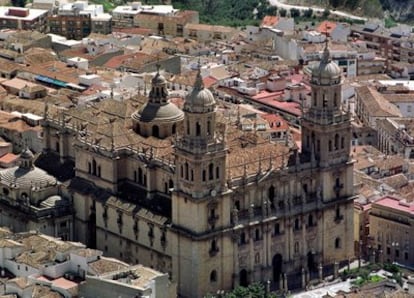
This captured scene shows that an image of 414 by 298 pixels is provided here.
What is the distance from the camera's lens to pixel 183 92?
121 meters

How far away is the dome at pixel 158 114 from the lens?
92.2 metres

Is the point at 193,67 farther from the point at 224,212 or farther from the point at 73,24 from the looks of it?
the point at 224,212

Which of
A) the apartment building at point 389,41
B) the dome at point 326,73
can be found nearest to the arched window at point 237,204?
the dome at point 326,73

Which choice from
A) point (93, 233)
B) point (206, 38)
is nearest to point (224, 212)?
point (93, 233)

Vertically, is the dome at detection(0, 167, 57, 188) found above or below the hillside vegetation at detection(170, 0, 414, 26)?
above

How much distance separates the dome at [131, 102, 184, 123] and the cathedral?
7 centimetres

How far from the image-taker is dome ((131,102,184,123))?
303ft

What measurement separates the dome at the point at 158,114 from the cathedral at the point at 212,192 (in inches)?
2.8

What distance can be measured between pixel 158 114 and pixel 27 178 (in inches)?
415

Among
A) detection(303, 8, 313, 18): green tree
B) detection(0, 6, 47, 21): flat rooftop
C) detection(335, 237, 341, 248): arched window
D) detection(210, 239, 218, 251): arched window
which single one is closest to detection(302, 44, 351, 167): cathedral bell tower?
detection(335, 237, 341, 248): arched window

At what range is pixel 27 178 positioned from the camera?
3728 inches

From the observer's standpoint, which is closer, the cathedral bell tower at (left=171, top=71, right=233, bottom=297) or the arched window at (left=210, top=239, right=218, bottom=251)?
the cathedral bell tower at (left=171, top=71, right=233, bottom=297)

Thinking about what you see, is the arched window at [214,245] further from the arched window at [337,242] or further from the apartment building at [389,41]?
the apartment building at [389,41]

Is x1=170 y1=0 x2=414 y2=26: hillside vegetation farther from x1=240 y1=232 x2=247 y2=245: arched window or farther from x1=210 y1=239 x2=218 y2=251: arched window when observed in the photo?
x1=210 y1=239 x2=218 y2=251: arched window
